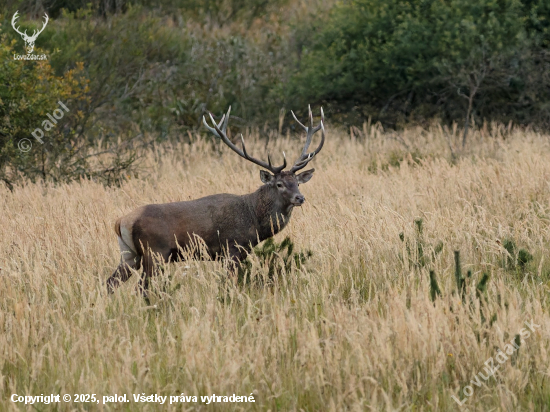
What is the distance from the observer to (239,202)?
22.6 feet

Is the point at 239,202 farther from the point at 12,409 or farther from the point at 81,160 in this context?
the point at 81,160

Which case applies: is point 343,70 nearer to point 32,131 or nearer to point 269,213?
point 32,131

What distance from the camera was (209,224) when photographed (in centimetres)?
655

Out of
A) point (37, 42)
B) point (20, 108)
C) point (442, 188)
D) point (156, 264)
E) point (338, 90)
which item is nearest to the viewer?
point (156, 264)

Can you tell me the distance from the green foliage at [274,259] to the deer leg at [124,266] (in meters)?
1.00

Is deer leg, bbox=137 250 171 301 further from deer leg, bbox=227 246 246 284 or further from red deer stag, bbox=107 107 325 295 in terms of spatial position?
deer leg, bbox=227 246 246 284

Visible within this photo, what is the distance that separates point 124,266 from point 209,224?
2.81 feet

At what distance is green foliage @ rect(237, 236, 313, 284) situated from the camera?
598 cm

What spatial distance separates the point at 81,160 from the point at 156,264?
6.07 metres

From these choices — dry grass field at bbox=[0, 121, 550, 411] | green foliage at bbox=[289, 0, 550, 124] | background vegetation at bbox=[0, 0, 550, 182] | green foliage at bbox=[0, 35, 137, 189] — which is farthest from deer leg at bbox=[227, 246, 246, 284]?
green foliage at bbox=[289, 0, 550, 124]

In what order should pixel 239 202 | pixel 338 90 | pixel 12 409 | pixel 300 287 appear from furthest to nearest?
pixel 338 90 < pixel 239 202 < pixel 300 287 < pixel 12 409

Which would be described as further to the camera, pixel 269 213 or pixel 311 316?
pixel 269 213

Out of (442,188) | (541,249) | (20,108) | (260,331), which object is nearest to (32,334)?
(260,331)

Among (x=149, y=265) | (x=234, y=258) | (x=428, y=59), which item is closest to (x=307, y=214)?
(x=234, y=258)
